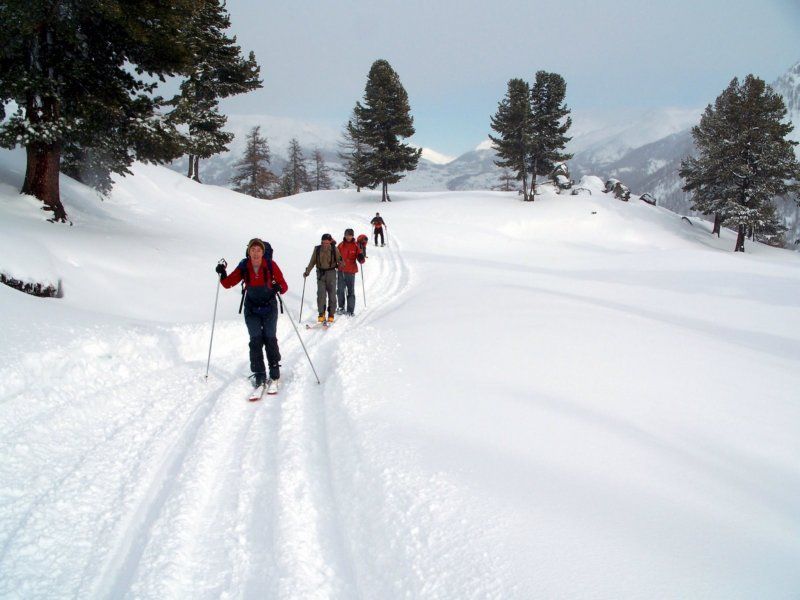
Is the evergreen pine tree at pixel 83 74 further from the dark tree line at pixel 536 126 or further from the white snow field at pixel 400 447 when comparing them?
the dark tree line at pixel 536 126

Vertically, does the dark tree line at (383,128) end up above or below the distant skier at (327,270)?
above

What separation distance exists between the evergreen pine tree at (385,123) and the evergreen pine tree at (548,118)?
10.9 meters

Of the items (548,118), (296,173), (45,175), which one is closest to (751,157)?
(548,118)

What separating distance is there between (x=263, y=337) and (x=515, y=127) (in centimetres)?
3599

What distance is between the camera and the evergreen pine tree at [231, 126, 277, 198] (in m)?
46.0

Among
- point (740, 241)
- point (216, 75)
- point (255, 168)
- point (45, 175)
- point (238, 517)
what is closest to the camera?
point (238, 517)

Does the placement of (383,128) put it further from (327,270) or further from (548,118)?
(327,270)

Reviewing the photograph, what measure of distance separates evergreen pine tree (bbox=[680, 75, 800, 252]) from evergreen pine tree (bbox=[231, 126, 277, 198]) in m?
41.3

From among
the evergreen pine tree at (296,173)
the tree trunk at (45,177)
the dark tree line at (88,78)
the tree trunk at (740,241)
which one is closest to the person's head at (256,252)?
the dark tree line at (88,78)

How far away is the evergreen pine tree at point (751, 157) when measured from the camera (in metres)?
28.8

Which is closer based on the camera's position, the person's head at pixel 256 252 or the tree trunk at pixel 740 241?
the person's head at pixel 256 252

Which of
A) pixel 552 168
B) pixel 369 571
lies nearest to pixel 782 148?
pixel 552 168

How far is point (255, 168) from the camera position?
47562 mm

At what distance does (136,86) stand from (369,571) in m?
12.3
